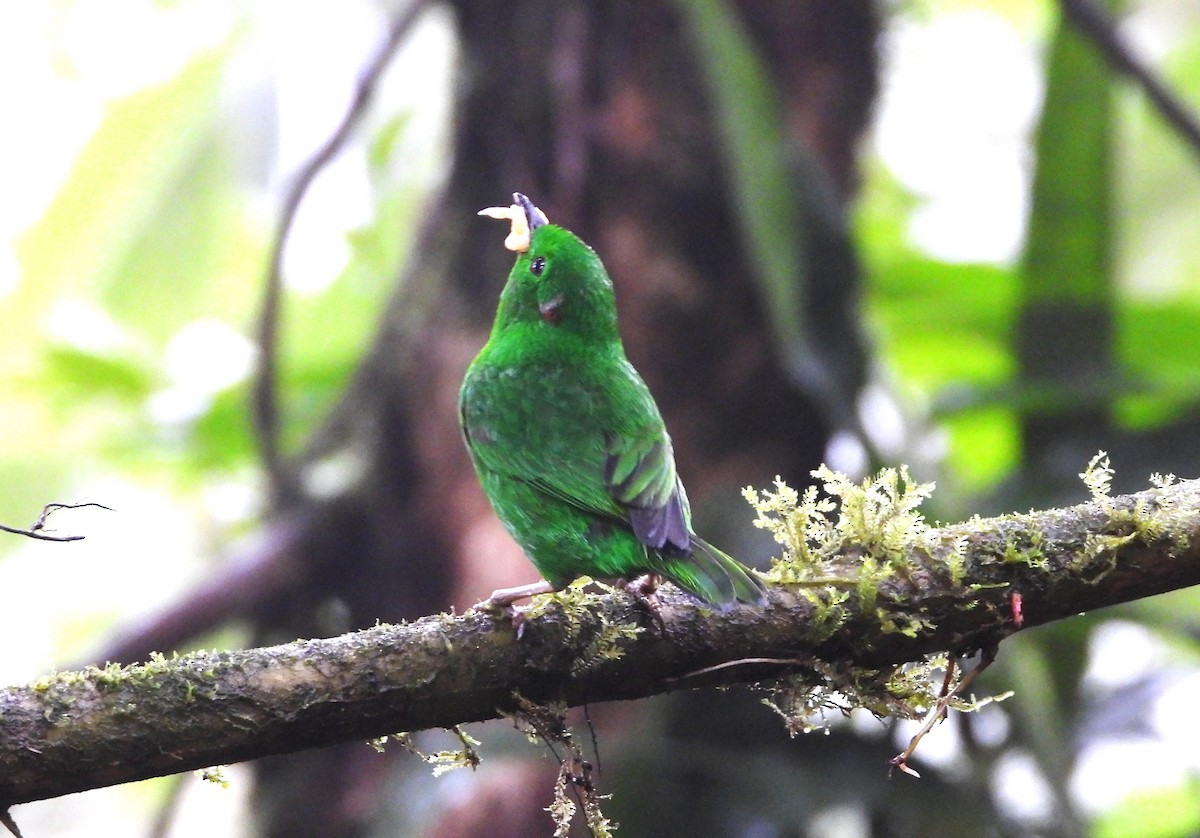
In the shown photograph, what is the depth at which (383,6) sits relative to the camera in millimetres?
6211

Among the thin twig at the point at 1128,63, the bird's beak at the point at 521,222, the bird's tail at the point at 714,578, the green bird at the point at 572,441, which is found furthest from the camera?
the thin twig at the point at 1128,63

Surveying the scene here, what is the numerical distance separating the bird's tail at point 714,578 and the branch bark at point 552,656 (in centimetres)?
5

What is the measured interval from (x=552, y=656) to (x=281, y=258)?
297 cm

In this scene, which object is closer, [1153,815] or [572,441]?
[572,441]

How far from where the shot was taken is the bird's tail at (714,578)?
182 cm

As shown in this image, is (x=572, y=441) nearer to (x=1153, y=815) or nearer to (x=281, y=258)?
(x=281, y=258)

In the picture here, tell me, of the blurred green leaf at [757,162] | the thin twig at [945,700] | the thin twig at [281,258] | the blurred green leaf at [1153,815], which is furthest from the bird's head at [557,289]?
the blurred green leaf at [1153,815]

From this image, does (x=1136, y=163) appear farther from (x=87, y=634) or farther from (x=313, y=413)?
(x=87, y=634)

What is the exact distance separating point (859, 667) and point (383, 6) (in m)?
5.16

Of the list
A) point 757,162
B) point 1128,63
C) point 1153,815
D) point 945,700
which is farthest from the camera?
point 1153,815

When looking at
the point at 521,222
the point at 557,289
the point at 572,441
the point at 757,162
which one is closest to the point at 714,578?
the point at 572,441

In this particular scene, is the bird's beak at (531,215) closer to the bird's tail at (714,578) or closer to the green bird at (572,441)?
the green bird at (572,441)

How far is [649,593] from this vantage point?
2020 mm

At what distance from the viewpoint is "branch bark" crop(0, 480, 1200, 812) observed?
161 centimetres
